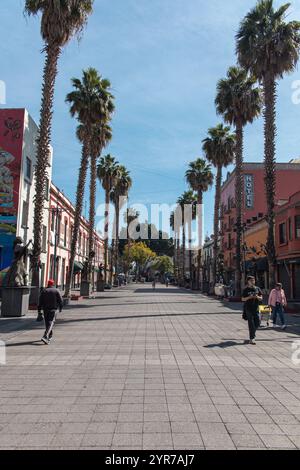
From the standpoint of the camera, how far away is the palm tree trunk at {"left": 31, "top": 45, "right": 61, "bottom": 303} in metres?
20.6

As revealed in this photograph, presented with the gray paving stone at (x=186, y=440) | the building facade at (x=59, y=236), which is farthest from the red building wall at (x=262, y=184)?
the gray paving stone at (x=186, y=440)

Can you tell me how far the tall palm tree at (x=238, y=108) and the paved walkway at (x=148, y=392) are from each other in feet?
58.5

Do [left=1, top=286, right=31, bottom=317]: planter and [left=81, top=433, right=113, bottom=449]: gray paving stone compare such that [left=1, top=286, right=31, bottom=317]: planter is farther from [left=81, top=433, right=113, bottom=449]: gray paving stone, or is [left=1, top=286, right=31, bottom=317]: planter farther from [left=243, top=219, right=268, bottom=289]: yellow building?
[left=243, top=219, right=268, bottom=289]: yellow building

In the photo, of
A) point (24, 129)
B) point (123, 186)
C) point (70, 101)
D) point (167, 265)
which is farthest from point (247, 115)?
point (167, 265)

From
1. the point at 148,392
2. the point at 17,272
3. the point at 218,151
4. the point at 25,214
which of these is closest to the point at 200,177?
the point at 218,151

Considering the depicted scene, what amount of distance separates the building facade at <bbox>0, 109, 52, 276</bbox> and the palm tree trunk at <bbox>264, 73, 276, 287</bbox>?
48.3 ft

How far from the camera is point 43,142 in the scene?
20.9 metres

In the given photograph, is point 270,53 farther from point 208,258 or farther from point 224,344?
point 208,258

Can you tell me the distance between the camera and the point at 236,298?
2984cm

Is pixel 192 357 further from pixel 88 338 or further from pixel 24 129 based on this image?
pixel 24 129

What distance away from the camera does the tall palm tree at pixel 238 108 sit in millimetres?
30266
